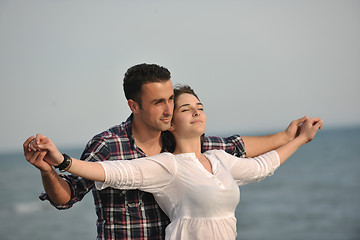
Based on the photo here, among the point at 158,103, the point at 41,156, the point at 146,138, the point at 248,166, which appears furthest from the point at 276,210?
the point at 41,156

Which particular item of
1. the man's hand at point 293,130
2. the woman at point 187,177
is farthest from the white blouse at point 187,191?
the man's hand at point 293,130

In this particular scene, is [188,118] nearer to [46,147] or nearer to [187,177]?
[187,177]

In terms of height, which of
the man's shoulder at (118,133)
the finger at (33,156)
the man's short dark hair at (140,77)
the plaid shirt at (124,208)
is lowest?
the plaid shirt at (124,208)

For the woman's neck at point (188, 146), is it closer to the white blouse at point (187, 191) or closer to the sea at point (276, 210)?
the white blouse at point (187, 191)

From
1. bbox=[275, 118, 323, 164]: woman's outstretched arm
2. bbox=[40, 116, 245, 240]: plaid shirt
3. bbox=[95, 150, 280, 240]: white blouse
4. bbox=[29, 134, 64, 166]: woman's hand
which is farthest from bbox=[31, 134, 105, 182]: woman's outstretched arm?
bbox=[275, 118, 323, 164]: woman's outstretched arm

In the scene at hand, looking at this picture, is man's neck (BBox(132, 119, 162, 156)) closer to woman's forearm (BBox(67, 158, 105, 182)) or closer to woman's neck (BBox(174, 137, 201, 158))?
woman's neck (BBox(174, 137, 201, 158))

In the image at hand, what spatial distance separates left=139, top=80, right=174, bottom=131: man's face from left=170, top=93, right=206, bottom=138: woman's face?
0.06 meters

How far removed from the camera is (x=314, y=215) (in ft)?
58.1

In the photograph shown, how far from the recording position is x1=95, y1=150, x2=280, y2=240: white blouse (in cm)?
306

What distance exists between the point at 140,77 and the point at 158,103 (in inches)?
7.9

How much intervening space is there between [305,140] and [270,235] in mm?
12340

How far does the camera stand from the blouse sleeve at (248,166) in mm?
3404

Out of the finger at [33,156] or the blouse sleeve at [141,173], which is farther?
the blouse sleeve at [141,173]

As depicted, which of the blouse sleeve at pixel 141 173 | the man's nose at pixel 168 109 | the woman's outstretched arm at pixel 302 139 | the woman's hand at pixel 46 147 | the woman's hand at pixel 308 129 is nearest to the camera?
the woman's hand at pixel 46 147
